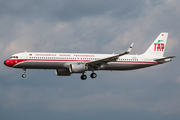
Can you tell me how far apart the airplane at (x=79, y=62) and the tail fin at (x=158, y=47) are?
0.75 m

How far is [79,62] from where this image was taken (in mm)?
61906

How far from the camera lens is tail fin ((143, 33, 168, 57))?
2756 inches

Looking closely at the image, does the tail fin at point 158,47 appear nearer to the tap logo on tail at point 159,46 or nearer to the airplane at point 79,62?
the tap logo on tail at point 159,46

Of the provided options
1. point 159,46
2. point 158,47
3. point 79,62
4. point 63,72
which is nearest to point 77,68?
point 79,62

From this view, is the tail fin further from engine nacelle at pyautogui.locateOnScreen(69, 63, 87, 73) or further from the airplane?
engine nacelle at pyautogui.locateOnScreen(69, 63, 87, 73)

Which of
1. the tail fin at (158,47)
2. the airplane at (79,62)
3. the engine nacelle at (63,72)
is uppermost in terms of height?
the tail fin at (158,47)

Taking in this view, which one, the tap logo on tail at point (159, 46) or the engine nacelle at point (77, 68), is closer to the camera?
the engine nacelle at point (77, 68)

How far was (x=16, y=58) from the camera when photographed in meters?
59.8

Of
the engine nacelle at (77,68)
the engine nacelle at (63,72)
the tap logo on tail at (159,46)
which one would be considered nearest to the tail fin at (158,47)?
the tap logo on tail at (159,46)

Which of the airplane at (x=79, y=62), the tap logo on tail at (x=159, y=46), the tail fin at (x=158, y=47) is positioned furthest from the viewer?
the tap logo on tail at (x=159, y=46)

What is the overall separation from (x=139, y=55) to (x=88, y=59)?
40.1ft

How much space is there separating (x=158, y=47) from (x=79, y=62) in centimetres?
2021

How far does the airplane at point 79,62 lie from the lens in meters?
59.6

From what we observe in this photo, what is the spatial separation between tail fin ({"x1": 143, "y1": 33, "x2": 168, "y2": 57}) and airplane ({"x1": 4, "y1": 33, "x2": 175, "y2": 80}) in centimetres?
75
